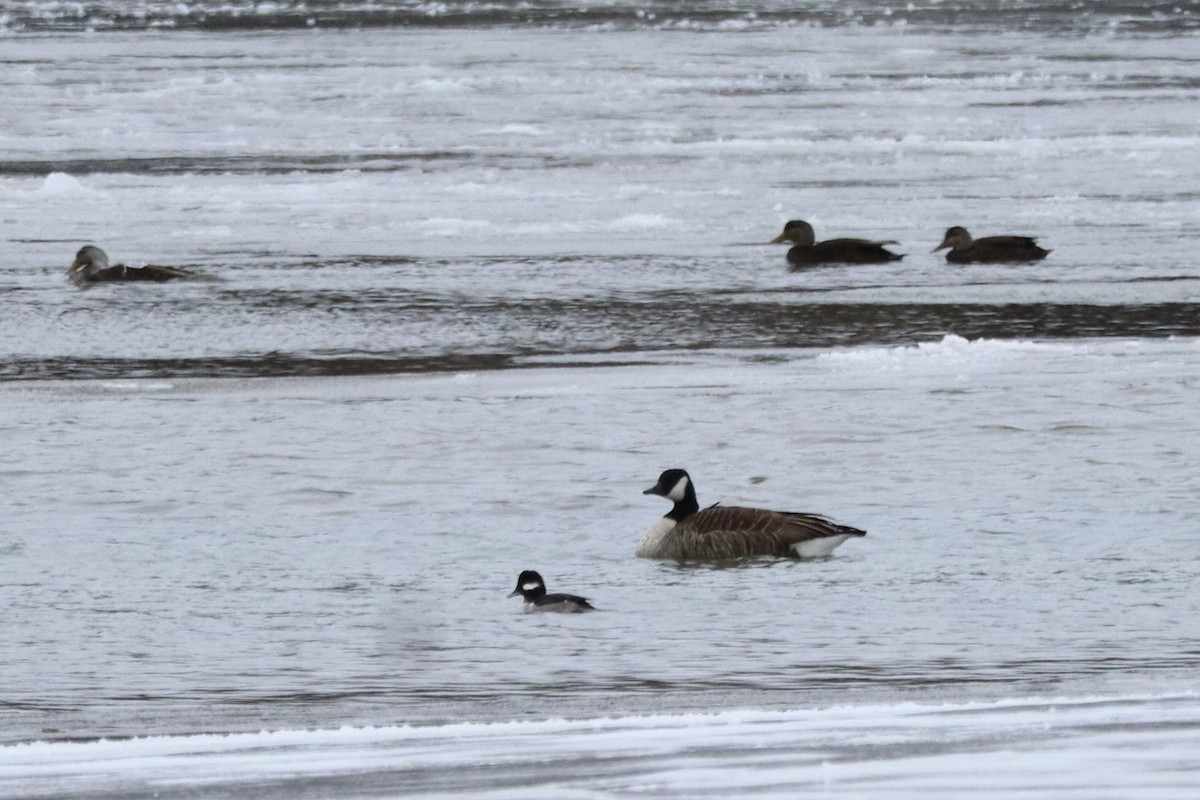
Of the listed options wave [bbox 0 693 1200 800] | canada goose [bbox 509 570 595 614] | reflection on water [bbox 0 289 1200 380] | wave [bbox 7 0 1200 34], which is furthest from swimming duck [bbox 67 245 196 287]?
wave [bbox 7 0 1200 34]

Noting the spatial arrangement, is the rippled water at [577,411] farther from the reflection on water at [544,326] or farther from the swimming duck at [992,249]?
the swimming duck at [992,249]

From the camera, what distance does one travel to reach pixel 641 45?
4359 centimetres

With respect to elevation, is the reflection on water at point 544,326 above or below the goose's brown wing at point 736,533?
below

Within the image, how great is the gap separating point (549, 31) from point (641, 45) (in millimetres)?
5520

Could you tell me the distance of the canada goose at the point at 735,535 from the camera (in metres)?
8.93

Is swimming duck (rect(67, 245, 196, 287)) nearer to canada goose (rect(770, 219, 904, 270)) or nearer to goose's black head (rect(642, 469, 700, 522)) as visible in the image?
canada goose (rect(770, 219, 904, 270))

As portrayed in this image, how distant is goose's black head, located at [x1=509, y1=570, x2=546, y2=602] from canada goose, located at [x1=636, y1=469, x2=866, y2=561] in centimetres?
112

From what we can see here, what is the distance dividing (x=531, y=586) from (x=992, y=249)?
383 inches

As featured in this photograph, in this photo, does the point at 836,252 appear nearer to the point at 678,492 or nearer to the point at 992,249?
the point at 992,249

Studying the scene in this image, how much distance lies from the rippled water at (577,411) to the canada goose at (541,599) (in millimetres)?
77

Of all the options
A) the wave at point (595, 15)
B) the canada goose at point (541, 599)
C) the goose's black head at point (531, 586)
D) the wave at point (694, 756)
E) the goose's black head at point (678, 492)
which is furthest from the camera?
the wave at point (595, 15)

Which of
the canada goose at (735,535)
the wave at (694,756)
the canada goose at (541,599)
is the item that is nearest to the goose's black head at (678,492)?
the canada goose at (735,535)

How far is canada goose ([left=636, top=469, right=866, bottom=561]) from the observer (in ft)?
29.3

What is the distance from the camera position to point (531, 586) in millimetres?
8055
